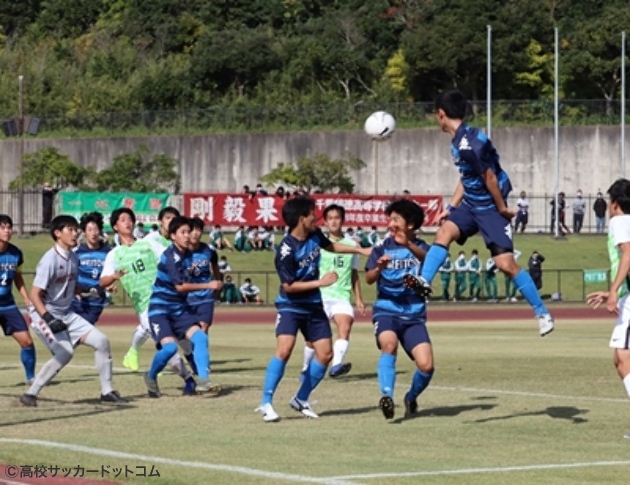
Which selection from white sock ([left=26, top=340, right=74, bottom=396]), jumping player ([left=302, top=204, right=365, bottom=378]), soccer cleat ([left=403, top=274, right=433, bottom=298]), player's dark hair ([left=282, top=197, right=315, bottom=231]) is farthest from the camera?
jumping player ([left=302, top=204, right=365, bottom=378])

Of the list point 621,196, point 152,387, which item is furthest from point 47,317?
point 621,196

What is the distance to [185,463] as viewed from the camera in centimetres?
1191

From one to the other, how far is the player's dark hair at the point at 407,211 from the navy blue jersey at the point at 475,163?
64 cm

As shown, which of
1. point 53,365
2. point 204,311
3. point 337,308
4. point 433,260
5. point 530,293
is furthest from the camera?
point 337,308

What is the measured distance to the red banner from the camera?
2344 inches

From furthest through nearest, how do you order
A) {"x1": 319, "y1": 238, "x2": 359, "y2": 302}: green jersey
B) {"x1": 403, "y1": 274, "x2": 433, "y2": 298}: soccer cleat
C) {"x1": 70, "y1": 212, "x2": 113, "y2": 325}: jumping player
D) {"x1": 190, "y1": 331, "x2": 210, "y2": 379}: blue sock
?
{"x1": 70, "y1": 212, "x2": 113, "y2": 325}: jumping player, {"x1": 319, "y1": 238, "x2": 359, "y2": 302}: green jersey, {"x1": 190, "y1": 331, "x2": 210, "y2": 379}: blue sock, {"x1": 403, "y1": 274, "x2": 433, "y2": 298}: soccer cleat

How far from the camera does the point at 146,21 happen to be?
89875 millimetres

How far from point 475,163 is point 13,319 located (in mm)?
7982

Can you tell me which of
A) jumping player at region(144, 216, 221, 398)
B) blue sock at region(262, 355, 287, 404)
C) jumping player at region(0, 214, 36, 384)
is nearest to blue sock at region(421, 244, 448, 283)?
blue sock at region(262, 355, 287, 404)

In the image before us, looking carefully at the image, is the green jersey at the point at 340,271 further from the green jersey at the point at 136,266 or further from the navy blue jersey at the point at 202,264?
the green jersey at the point at 136,266

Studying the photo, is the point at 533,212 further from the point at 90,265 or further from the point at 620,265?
the point at 620,265

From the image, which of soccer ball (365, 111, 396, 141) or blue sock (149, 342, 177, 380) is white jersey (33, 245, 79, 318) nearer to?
blue sock (149, 342, 177, 380)

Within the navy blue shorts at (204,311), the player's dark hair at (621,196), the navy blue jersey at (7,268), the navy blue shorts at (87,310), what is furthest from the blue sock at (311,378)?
the navy blue shorts at (87,310)

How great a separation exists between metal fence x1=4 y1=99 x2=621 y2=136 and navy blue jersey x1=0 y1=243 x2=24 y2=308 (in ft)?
164
